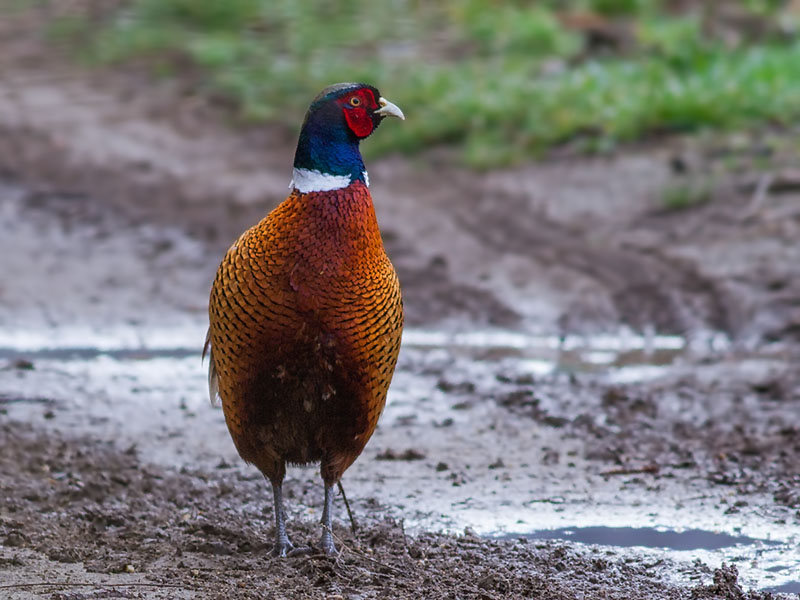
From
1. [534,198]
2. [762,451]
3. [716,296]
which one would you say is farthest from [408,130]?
[762,451]

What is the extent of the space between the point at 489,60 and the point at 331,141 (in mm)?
8251

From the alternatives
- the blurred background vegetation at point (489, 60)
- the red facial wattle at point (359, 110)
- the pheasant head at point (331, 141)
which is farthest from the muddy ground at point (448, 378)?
the red facial wattle at point (359, 110)

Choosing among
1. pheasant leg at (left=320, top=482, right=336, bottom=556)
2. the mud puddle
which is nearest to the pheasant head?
pheasant leg at (left=320, top=482, right=336, bottom=556)

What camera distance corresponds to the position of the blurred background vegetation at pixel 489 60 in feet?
30.5

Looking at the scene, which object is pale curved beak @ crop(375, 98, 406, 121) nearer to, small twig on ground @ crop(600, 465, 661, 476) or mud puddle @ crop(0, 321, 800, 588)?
mud puddle @ crop(0, 321, 800, 588)

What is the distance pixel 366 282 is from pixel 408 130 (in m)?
6.13

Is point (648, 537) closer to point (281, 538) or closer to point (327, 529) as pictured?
point (327, 529)

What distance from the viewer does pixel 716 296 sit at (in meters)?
7.15

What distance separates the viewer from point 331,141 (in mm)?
3945

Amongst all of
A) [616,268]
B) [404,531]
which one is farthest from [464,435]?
[616,268]

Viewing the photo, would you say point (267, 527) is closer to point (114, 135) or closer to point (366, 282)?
point (366, 282)

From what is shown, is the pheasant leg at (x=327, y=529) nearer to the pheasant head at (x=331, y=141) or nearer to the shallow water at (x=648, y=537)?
the shallow water at (x=648, y=537)

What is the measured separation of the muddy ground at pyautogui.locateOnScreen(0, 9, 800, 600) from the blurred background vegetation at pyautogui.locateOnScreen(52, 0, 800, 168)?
0.38 m

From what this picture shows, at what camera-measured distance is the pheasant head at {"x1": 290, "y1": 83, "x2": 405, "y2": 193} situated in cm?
392
